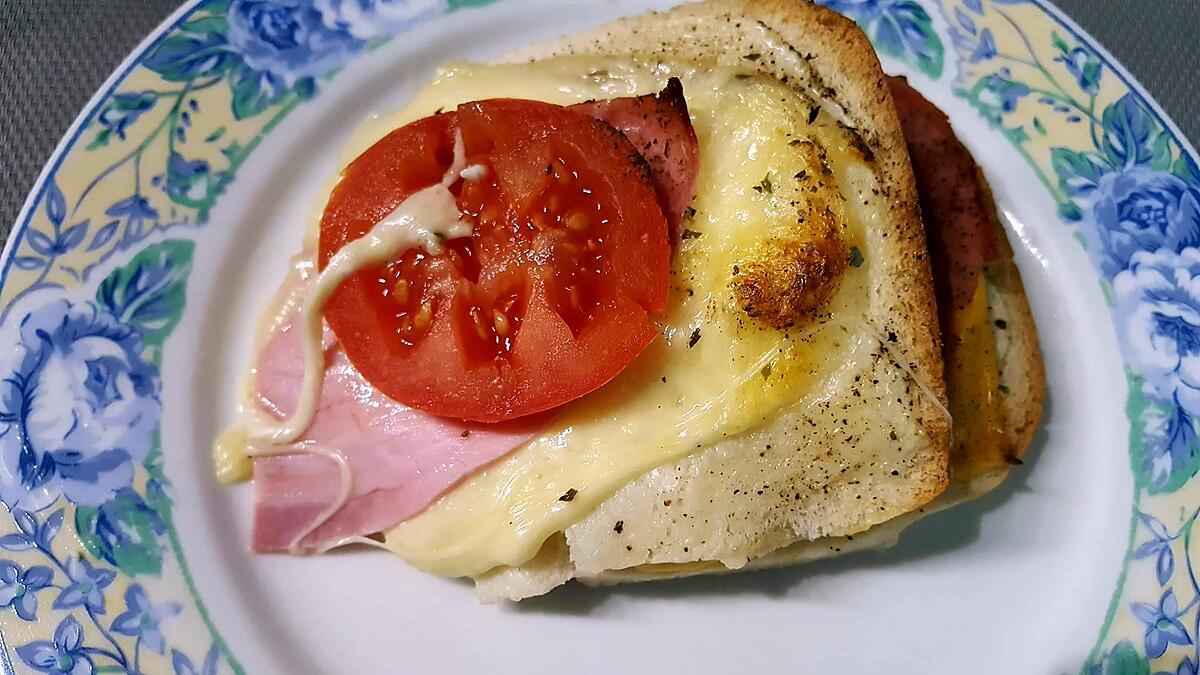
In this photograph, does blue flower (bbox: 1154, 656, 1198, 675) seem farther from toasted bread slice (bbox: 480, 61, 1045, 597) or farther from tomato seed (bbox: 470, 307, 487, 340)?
tomato seed (bbox: 470, 307, 487, 340)

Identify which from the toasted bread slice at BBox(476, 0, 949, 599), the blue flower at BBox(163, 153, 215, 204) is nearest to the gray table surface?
the blue flower at BBox(163, 153, 215, 204)

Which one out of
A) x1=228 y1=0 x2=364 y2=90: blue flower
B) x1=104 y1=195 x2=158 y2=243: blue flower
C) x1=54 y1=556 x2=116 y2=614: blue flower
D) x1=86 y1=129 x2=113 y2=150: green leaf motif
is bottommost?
x1=54 y1=556 x2=116 y2=614: blue flower

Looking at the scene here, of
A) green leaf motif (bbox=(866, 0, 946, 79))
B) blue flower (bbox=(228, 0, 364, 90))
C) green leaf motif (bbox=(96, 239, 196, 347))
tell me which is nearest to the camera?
green leaf motif (bbox=(96, 239, 196, 347))

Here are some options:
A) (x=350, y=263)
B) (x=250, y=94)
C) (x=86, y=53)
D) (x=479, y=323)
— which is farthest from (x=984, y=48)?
(x=86, y=53)

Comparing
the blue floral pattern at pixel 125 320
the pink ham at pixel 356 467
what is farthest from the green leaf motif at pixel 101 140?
the pink ham at pixel 356 467

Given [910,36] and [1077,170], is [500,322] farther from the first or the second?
[1077,170]

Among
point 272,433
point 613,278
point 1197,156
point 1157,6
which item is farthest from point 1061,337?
point 272,433

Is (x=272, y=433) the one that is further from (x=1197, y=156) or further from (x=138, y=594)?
(x=1197, y=156)
